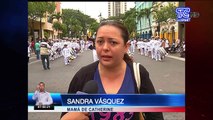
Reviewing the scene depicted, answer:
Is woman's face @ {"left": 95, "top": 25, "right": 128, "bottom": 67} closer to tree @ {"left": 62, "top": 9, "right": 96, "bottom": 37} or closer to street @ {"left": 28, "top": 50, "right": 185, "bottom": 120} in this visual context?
street @ {"left": 28, "top": 50, "right": 185, "bottom": 120}

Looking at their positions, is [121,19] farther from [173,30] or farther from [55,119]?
[55,119]

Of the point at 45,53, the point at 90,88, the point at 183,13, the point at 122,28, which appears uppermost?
the point at 183,13

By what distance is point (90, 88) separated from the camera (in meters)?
3.09

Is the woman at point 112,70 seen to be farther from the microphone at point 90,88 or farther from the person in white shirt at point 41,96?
the person in white shirt at point 41,96

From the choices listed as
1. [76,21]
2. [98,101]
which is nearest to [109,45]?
[98,101]

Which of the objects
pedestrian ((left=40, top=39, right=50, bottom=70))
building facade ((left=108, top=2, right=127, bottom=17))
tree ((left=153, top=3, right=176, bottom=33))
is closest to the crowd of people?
pedestrian ((left=40, top=39, right=50, bottom=70))

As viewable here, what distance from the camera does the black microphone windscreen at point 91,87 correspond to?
3053 mm

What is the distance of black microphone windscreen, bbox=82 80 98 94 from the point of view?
3.05 metres

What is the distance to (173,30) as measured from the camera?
3.29 meters

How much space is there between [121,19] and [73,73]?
1.77 ft

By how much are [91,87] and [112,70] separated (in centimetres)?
20

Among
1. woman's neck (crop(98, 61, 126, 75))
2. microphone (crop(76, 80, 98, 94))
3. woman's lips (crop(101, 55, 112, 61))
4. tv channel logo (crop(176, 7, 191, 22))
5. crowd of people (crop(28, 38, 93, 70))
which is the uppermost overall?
tv channel logo (crop(176, 7, 191, 22))

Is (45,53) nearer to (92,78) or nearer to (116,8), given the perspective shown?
→ (92,78)

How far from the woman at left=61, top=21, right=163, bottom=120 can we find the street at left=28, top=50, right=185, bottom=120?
0.10m
